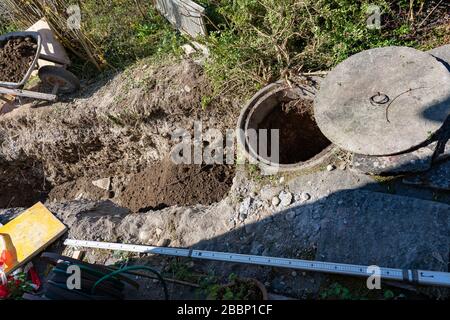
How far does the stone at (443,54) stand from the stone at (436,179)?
98cm

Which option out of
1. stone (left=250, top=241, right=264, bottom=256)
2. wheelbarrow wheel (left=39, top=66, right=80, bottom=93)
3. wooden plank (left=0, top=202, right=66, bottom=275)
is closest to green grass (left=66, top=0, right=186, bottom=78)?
wheelbarrow wheel (left=39, top=66, right=80, bottom=93)

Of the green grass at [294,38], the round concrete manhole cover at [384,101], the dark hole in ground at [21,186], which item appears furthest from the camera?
the dark hole in ground at [21,186]

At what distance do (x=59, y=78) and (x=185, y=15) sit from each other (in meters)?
1.87

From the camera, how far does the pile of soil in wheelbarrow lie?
4.89 meters

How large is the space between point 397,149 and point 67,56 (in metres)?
4.34

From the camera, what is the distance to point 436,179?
3008 millimetres

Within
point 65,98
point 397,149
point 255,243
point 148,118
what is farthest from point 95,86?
point 397,149

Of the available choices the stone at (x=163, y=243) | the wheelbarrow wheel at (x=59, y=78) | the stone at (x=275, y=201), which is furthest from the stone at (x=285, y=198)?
the wheelbarrow wheel at (x=59, y=78)

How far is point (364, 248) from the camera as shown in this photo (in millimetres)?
2920

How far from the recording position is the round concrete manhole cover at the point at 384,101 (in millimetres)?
3178

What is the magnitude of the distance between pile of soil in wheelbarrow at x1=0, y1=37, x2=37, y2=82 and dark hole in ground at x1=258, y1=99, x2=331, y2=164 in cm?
319

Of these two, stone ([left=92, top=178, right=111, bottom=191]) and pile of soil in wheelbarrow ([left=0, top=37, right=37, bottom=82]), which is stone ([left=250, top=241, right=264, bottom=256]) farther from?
pile of soil in wheelbarrow ([left=0, top=37, right=37, bottom=82])

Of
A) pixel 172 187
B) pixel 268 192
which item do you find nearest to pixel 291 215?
pixel 268 192

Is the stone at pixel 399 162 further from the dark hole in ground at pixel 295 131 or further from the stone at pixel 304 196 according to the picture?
the dark hole in ground at pixel 295 131
